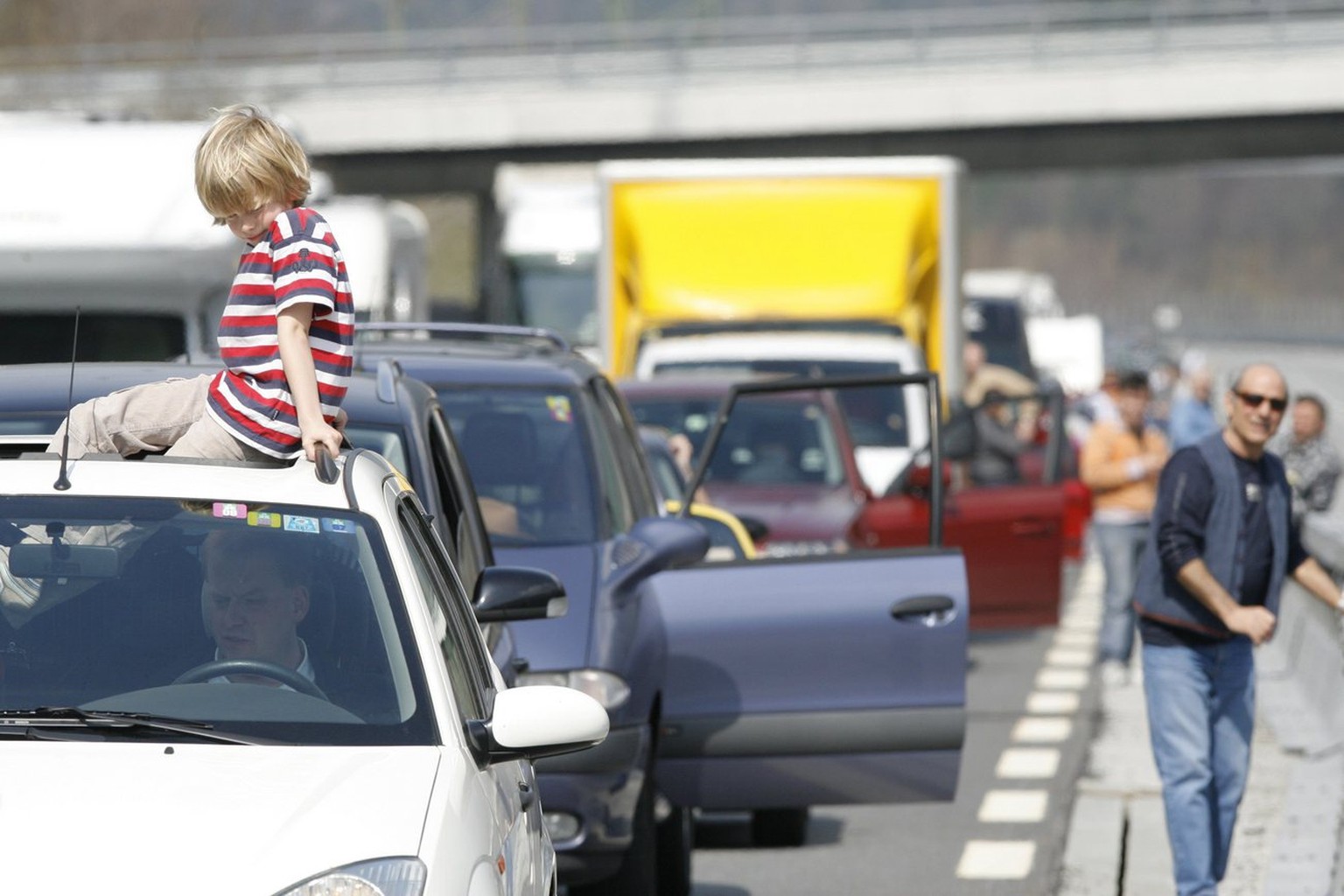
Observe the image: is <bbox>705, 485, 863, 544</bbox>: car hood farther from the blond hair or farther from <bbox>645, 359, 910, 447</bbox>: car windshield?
the blond hair

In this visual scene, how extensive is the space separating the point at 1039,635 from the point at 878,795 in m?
10.5

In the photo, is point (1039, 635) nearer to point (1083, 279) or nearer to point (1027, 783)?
point (1027, 783)

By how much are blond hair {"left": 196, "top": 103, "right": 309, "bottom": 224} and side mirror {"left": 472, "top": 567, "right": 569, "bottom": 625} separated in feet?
4.28

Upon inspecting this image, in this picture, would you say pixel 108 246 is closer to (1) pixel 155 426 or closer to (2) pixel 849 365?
(2) pixel 849 365

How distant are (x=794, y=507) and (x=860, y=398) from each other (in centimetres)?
306

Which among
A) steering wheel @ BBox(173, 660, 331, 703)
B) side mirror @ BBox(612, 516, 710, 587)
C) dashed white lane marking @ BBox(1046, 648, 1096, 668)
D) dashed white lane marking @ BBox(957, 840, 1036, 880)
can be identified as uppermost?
steering wheel @ BBox(173, 660, 331, 703)

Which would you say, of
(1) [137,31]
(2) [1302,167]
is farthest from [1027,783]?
(1) [137,31]

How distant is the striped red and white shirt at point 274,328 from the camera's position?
15.8 ft

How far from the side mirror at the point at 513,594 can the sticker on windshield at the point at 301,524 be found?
1.23 meters

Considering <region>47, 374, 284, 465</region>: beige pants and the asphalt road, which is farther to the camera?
the asphalt road

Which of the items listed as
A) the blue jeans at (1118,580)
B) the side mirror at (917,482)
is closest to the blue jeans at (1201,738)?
the side mirror at (917,482)

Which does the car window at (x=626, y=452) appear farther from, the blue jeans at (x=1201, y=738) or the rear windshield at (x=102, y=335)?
the rear windshield at (x=102, y=335)

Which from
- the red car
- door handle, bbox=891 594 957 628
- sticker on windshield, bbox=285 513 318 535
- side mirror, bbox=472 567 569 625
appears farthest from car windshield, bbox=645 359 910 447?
sticker on windshield, bbox=285 513 318 535

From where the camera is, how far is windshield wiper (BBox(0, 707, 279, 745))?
4156 millimetres
